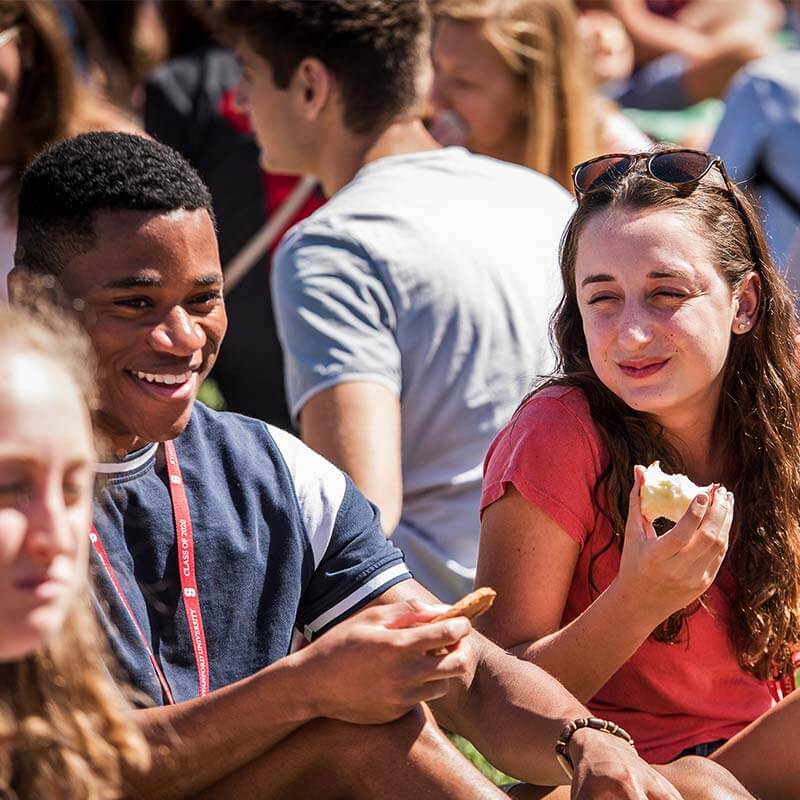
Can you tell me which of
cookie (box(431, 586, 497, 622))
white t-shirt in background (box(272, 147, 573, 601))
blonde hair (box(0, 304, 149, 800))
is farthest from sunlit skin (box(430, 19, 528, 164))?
blonde hair (box(0, 304, 149, 800))

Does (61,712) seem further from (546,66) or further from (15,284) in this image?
(546,66)

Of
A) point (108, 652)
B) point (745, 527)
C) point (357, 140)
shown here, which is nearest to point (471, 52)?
point (357, 140)

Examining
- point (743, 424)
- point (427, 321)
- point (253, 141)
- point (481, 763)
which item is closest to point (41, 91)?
point (253, 141)

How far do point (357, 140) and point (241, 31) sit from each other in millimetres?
452

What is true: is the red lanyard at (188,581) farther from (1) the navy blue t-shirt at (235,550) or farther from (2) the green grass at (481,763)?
(2) the green grass at (481,763)

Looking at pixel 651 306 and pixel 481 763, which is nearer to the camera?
pixel 651 306

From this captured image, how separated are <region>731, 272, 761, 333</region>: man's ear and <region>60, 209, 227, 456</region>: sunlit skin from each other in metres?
1.10

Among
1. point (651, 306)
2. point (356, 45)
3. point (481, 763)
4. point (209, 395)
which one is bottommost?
point (209, 395)

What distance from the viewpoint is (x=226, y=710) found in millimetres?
2646

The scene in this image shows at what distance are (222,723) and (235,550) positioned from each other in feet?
1.29

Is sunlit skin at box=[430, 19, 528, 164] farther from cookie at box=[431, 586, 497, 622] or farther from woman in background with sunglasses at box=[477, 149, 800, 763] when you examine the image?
cookie at box=[431, 586, 497, 622]

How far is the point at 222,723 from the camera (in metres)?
2.64

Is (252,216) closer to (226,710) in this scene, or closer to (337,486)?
(337,486)

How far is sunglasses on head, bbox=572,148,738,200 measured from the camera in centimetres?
330
